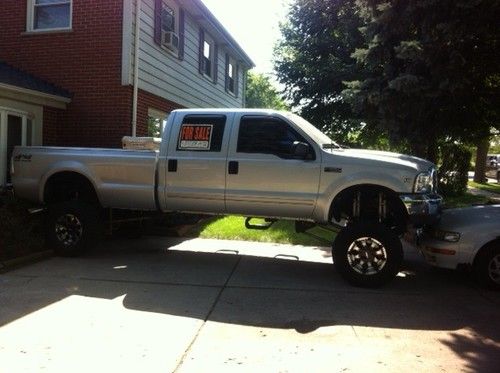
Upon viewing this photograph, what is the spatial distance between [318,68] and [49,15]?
9.67 metres

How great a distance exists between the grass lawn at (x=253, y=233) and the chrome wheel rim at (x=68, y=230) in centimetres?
284

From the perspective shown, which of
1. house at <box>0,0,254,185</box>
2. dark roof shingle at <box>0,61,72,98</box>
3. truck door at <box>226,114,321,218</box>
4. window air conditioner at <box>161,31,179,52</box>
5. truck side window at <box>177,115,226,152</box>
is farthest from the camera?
window air conditioner at <box>161,31,179,52</box>

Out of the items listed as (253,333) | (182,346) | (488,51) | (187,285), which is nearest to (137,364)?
(182,346)

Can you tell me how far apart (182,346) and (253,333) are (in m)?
0.69

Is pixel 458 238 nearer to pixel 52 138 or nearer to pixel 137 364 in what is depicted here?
pixel 137 364

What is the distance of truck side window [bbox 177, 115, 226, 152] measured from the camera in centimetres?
732

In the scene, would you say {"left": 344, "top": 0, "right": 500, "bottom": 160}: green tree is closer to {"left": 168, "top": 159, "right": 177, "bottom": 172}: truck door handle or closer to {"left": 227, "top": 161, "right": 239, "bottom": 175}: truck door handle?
{"left": 227, "top": 161, "right": 239, "bottom": 175}: truck door handle

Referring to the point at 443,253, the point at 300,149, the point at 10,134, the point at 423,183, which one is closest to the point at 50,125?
the point at 10,134

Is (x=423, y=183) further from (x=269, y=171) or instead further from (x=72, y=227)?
(x=72, y=227)

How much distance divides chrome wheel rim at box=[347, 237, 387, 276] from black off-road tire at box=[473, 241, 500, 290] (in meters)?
1.24

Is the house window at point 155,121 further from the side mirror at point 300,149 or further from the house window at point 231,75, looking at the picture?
the house window at point 231,75

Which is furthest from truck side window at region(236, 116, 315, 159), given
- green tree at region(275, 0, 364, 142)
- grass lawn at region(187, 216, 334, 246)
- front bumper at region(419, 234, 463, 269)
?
green tree at region(275, 0, 364, 142)

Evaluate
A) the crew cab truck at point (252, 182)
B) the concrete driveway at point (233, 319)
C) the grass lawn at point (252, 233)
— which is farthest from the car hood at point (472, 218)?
the grass lawn at point (252, 233)

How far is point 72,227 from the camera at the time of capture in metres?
7.82
